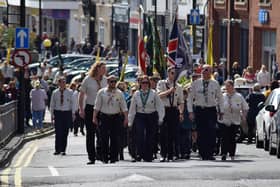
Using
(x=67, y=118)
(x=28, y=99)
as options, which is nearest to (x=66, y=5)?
(x=28, y=99)

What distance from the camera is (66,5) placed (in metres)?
93.2

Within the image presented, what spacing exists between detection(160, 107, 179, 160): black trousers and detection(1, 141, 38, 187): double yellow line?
2728 millimetres

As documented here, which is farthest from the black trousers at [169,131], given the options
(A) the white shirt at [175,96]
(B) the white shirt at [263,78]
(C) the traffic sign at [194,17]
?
(C) the traffic sign at [194,17]

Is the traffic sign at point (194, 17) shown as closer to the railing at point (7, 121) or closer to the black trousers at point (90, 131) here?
the railing at point (7, 121)

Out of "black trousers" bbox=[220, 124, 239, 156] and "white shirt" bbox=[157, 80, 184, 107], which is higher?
"white shirt" bbox=[157, 80, 184, 107]

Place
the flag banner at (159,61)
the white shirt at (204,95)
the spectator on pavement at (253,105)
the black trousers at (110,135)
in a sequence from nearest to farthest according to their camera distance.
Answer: the black trousers at (110,135) < the white shirt at (204,95) < the flag banner at (159,61) < the spectator on pavement at (253,105)

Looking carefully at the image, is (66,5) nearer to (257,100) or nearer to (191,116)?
(257,100)

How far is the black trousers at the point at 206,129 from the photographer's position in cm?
2362

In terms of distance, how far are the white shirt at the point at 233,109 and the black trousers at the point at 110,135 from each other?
2556mm

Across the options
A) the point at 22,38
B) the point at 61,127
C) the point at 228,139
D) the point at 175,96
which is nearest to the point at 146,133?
the point at 175,96

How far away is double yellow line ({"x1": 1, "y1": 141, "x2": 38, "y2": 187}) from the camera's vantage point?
18.4m

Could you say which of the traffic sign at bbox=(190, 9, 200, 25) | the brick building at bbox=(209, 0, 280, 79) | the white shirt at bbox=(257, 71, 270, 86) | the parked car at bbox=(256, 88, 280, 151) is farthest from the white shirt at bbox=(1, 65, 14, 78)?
the parked car at bbox=(256, 88, 280, 151)

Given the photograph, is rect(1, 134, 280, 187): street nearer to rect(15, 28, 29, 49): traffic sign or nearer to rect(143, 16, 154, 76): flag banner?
rect(143, 16, 154, 76): flag banner

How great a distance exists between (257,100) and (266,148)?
4.44 m
